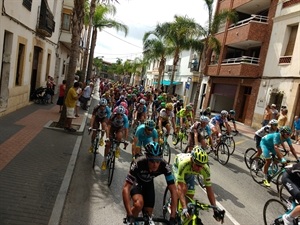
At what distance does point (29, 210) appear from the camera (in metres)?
5.00

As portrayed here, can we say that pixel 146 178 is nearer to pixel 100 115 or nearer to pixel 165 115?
pixel 100 115

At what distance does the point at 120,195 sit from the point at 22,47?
36.8 feet

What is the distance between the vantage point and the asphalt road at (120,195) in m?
5.47

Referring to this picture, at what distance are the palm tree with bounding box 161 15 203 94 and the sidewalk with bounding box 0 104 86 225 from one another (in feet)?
49.9

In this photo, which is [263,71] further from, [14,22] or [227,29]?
[14,22]

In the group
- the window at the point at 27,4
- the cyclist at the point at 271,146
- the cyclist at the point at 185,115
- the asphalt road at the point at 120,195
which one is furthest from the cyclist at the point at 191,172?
the window at the point at 27,4

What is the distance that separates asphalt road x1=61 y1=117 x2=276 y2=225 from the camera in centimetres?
547

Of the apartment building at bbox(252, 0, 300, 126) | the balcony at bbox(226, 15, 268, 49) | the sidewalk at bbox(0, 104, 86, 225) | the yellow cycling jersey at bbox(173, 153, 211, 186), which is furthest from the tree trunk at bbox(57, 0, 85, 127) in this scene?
the balcony at bbox(226, 15, 268, 49)

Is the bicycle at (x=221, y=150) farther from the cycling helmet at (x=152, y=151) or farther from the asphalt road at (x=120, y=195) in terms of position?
the cycling helmet at (x=152, y=151)

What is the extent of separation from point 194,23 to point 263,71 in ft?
21.1

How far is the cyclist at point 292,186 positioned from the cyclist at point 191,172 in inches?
52.1

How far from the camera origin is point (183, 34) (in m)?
27.0

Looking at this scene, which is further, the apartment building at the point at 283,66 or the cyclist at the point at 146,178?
the apartment building at the point at 283,66

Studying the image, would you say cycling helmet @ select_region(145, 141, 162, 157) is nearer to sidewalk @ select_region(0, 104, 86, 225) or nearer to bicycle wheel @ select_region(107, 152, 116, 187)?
sidewalk @ select_region(0, 104, 86, 225)
